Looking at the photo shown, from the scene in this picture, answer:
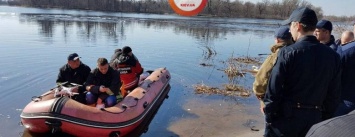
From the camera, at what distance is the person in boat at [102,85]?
16.7 feet

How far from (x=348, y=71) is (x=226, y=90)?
Result: 16.7ft

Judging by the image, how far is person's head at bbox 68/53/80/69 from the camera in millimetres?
5184

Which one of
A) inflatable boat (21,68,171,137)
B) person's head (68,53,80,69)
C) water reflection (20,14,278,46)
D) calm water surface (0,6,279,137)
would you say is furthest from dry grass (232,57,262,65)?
person's head (68,53,80,69)

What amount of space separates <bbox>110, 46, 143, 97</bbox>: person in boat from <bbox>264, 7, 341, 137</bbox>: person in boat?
15.0 ft

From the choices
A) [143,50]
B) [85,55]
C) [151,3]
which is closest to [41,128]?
[85,55]

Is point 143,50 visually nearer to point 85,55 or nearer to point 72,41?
point 85,55

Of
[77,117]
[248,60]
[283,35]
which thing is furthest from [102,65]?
[248,60]

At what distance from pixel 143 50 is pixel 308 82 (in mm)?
11924

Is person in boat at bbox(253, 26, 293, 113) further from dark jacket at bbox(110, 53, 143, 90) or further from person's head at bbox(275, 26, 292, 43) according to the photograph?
dark jacket at bbox(110, 53, 143, 90)

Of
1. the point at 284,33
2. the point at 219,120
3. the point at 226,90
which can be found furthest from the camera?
the point at 226,90

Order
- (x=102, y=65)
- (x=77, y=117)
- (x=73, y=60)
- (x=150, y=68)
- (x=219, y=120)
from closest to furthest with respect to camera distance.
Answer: (x=77, y=117)
(x=102, y=65)
(x=73, y=60)
(x=219, y=120)
(x=150, y=68)

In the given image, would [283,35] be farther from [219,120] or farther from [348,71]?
[219,120]

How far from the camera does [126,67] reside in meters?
6.57

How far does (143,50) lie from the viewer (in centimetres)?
1386
